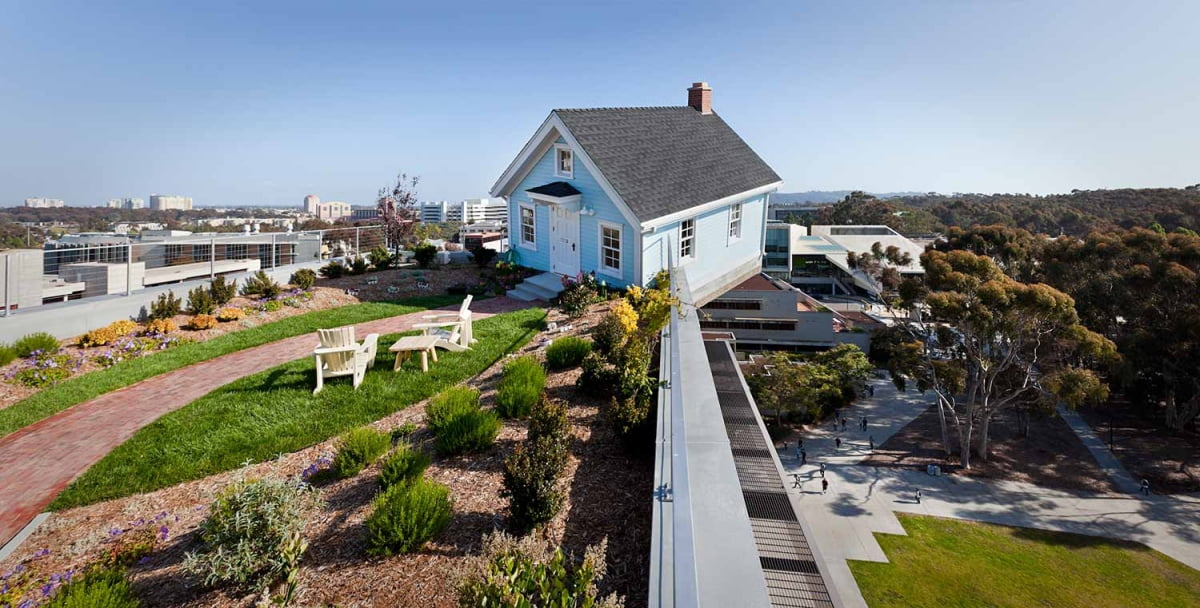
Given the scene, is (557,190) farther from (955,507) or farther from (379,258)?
(955,507)

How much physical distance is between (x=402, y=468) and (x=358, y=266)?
50.8 feet

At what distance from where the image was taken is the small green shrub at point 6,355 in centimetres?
948

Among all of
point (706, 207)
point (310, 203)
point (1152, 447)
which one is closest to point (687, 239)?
point (706, 207)

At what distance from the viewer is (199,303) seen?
12.6 m

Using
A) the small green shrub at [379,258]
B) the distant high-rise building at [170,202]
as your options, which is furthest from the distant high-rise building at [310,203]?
the small green shrub at [379,258]

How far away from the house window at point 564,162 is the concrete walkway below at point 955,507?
16.5 m

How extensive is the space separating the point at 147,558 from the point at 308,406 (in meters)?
3.30

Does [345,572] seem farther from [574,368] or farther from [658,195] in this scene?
[658,195]

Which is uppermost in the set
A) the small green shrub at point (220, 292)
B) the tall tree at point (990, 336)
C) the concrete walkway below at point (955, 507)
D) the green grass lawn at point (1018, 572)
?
the small green shrub at point (220, 292)

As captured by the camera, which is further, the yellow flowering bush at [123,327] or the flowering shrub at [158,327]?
the flowering shrub at [158,327]

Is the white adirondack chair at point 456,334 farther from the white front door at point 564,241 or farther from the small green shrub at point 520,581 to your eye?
the small green shrub at point 520,581

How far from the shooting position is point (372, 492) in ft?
17.9

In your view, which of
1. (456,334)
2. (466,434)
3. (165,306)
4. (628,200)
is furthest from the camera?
(628,200)

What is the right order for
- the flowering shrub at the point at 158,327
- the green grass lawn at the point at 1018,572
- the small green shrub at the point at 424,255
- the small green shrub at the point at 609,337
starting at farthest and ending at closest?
the small green shrub at the point at 424,255
the green grass lawn at the point at 1018,572
the flowering shrub at the point at 158,327
the small green shrub at the point at 609,337
